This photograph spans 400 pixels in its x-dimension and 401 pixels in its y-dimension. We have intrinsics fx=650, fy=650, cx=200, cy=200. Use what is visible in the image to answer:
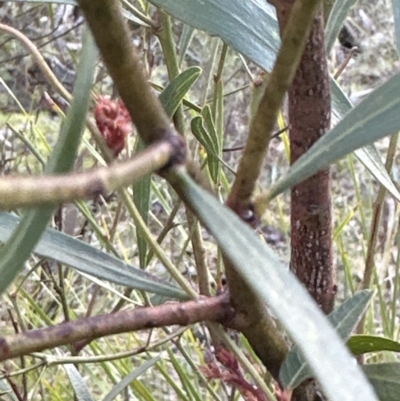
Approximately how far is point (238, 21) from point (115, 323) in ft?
0.49

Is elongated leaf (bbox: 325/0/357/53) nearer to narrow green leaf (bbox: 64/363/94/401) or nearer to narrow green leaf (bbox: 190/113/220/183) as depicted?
narrow green leaf (bbox: 190/113/220/183)

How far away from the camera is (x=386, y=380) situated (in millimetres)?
314

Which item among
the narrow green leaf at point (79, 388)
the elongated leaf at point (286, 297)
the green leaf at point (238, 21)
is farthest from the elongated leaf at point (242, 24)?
the narrow green leaf at point (79, 388)

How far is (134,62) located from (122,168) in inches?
1.4

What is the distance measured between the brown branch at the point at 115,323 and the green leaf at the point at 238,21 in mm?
115

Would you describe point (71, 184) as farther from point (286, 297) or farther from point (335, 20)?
point (335, 20)

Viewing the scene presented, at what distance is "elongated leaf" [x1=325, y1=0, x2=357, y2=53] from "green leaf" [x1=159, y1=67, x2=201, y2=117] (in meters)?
0.09

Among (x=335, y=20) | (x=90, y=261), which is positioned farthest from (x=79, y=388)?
(x=335, y=20)

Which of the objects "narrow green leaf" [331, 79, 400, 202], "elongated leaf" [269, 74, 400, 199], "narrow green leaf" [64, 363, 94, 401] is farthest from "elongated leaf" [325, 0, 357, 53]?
"narrow green leaf" [64, 363, 94, 401]

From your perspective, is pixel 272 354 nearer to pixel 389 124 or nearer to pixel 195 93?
pixel 389 124

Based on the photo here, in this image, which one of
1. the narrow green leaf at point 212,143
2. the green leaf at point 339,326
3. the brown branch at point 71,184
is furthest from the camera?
the narrow green leaf at point 212,143

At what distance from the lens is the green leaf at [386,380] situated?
311mm

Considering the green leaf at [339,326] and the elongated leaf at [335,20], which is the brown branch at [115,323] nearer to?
the green leaf at [339,326]

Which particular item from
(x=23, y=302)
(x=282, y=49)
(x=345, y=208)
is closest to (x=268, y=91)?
(x=282, y=49)
